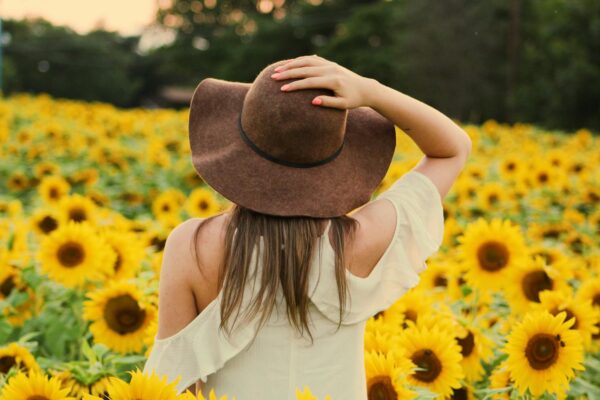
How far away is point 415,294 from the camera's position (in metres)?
2.87

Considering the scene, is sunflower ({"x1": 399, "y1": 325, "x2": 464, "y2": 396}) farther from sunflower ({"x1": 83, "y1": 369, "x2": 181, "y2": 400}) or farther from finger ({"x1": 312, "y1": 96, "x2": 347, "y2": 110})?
sunflower ({"x1": 83, "y1": 369, "x2": 181, "y2": 400})

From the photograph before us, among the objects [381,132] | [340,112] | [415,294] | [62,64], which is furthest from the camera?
[62,64]

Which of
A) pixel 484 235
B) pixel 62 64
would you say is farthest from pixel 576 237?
pixel 62 64

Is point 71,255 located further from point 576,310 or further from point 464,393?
point 576,310

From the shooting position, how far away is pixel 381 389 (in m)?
2.18

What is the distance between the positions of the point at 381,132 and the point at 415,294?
107 cm

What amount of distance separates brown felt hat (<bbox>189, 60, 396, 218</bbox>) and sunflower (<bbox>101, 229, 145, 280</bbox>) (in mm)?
1483

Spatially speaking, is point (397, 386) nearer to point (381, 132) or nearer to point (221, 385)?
point (221, 385)

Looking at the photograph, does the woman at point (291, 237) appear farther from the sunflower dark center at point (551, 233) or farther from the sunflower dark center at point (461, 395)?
the sunflower dark center at point (551, 233)

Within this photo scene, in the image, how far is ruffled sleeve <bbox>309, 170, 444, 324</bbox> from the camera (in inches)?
71.7

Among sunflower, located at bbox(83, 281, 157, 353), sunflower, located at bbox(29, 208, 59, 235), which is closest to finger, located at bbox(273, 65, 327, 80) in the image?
sunflower, located at bbox(83, 281, 157, 353)

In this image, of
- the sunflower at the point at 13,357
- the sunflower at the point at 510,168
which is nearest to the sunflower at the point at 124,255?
the sunflower at the point at 13,357

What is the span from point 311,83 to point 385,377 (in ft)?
2.95

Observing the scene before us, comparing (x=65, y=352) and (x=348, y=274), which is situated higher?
(x=348, y=274)
